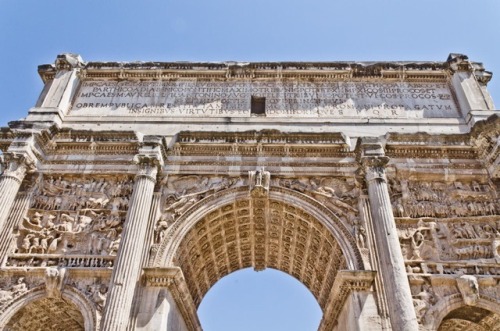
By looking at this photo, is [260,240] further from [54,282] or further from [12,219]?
[12,219]

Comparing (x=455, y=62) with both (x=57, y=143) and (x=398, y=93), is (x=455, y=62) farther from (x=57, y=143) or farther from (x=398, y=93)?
(x=57, y=143)

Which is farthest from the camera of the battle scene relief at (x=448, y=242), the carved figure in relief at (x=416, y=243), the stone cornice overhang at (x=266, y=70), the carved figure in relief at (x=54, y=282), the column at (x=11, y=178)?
the stone cornice overhang at (x=266, y=70)

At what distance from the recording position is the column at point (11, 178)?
10.8m

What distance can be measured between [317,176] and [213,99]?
A: 173 inches

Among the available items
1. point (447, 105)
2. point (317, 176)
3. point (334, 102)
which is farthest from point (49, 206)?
point (447, 105)

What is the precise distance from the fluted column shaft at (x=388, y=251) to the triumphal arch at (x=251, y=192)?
4 cm

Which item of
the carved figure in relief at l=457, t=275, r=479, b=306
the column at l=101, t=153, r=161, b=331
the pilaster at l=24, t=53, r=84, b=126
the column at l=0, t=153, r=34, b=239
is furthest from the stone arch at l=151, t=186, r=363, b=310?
the pilaster at l=24, t=53, r=84, b=126

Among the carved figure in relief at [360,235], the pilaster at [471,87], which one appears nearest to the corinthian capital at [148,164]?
the carved figure in relief at [360,235]

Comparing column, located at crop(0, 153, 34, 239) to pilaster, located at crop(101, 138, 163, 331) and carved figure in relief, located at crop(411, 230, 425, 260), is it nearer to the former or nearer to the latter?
pilaster, located at crop(101, 138, 163, 331)

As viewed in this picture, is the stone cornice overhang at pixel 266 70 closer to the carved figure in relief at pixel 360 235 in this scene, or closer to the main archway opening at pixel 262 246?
the main archway opening at pixel 262 246

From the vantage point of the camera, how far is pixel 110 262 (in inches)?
413

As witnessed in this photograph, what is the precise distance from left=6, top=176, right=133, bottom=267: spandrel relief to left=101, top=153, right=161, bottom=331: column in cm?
78

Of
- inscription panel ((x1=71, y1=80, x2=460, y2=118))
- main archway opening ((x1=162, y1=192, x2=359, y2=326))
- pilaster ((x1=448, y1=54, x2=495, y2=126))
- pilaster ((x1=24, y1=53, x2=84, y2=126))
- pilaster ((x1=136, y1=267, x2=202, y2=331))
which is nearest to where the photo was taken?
pilaster ((x1=136, y1=267, x2=202, y2=331))

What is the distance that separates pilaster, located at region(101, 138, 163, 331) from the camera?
9.11 m
